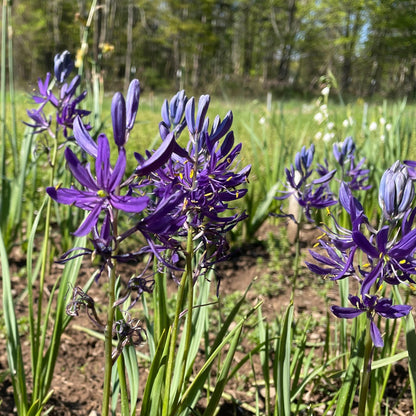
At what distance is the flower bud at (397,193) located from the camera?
881 millimetres

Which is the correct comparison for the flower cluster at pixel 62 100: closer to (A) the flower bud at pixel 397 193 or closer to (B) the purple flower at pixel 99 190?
(B) the purple flower at pixel 99 190

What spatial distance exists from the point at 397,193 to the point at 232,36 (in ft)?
137

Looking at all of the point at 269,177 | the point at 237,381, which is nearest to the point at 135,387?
the point at 237,381

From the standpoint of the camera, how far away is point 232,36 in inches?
1558

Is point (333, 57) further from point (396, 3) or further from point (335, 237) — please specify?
point (335, 237)

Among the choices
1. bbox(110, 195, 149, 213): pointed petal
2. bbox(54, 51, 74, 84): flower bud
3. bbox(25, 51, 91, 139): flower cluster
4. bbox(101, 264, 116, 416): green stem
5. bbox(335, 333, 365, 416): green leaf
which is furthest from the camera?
bbox(54, 51, 74, 84): flower bud

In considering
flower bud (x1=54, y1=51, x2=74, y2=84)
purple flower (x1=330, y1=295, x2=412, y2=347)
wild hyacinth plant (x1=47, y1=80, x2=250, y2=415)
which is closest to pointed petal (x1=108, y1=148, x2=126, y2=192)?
wild hyacinth plant (x1=47, y1=80, x2=250, y2=415)

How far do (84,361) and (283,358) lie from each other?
4.18ft

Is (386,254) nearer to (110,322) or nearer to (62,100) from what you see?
(110,322)

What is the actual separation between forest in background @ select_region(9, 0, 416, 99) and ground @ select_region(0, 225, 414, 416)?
1978cm

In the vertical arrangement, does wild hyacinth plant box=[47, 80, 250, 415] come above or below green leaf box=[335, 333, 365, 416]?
above

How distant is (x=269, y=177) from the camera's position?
3.71 m

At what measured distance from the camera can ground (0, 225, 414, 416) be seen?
1.71 metres

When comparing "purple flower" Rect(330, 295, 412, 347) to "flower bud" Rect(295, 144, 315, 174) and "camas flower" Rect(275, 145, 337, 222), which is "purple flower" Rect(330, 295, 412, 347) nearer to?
"camas flower" Rect(275, 145, 337, 222)
